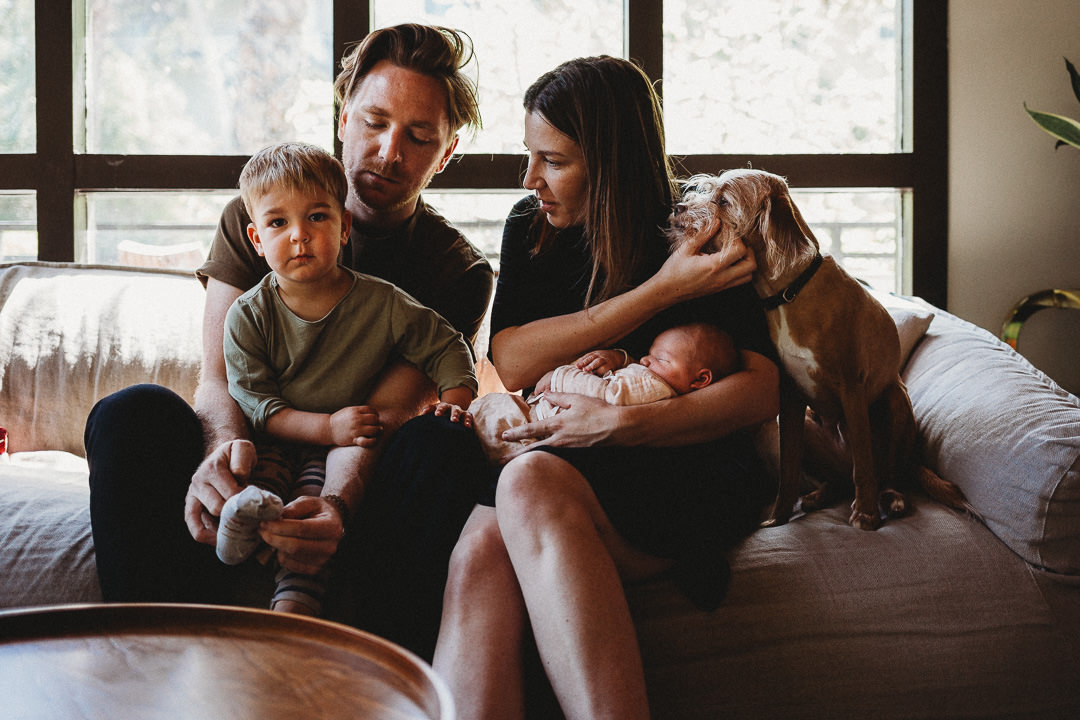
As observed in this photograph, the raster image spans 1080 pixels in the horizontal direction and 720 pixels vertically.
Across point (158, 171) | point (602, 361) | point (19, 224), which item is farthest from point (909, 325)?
point (19, 224)

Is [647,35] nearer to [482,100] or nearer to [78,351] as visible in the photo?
[482,100]

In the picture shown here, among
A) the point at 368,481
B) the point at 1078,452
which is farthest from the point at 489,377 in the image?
the point at 1078,452

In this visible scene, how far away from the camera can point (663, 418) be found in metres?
1.34

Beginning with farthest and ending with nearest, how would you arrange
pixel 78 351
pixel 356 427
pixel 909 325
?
1. pixel 78 351
2. pixel 909 325
3. pixel 356 427

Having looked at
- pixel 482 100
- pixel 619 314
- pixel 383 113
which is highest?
pixel 482 100

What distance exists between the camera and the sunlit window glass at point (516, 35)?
109 inches

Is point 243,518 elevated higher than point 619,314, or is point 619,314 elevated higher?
point 619,314

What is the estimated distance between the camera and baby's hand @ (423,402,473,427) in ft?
4.66

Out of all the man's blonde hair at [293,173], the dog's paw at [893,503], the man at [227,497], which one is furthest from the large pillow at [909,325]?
the man's blonde hair at [293,173]

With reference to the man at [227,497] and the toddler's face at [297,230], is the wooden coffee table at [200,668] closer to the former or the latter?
the man at [227,497]

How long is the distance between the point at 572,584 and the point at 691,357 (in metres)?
0.49

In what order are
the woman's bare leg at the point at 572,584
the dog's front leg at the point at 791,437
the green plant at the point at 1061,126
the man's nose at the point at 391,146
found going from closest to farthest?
the woman's bare leg at the point at 572,584 < the dog's front leg at the point at 791,437 < the man's nose at the point at 391,146 < the green plant at the point at 1061,126

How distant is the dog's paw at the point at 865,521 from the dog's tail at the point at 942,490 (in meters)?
0.15

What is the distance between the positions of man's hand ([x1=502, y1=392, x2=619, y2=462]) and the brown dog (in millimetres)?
352
